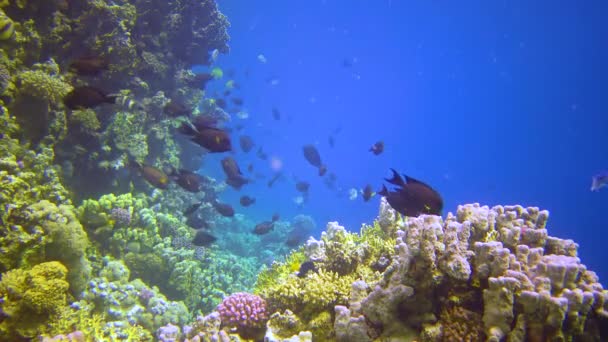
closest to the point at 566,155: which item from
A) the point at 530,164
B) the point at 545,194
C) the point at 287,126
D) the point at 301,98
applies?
the point at 530,164

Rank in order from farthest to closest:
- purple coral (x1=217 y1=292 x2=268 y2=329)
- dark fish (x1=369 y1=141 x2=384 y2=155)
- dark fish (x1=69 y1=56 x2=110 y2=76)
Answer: dark fish (x1=369 y1=141 x2=384 y2=155)
dark fish (x1=69 y1=56 x2=110 y2=76)
purple coral (x1=217 y1=292 x2=268 y2=329)

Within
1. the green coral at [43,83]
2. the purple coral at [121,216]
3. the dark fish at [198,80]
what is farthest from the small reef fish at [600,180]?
the green coral at [43,83]

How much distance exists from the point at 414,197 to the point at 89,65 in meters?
4.45

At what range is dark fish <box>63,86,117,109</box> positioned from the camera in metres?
4.07

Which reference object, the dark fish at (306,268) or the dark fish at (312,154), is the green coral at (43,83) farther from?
the dark fish at (312,154)

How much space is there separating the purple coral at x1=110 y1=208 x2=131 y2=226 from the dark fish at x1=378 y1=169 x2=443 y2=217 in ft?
20.4

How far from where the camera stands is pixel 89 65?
4488 mm

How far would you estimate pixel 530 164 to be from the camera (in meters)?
105

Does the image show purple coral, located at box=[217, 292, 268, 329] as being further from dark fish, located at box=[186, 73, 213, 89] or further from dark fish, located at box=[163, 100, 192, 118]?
dark fish, located at box=[186, 73, 213, 89]

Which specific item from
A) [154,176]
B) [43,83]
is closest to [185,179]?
[154,176]

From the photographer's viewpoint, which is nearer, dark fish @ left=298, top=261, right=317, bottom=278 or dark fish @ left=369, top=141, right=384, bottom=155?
dark fish @ left=298, top=261, right=317, bottom=278

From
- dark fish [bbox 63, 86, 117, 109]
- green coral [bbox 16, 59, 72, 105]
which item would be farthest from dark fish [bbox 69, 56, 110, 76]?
green coral [bbox 16, 59, 72, 105]

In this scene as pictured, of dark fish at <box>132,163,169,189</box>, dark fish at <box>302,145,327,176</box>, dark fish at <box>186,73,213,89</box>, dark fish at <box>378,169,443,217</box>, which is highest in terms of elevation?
dark fish at <box>186,73,213,89</box>

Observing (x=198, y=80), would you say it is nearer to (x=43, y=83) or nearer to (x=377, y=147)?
(x=43, y=83)
